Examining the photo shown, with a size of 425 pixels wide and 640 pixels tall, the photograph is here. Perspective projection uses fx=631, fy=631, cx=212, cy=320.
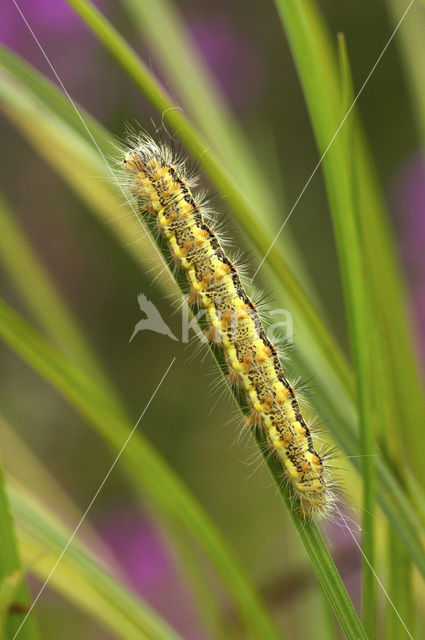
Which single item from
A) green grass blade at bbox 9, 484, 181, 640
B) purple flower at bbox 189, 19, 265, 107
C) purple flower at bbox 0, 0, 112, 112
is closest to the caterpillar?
→ green grass blade at bbox 9, 484, 181, 640

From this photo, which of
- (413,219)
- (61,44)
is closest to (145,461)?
(413,219)

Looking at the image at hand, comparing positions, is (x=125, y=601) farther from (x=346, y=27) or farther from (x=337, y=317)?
(x=346, y=27)

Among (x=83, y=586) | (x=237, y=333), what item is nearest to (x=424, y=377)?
(x=237, y=333)

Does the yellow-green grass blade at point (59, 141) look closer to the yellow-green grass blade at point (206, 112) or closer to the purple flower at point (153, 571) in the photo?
the yellow-green grass blade at point (206, 112)

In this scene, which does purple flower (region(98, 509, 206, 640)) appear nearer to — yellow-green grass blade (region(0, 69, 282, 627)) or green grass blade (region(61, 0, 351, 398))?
yellow-green grass blade (region(0, 69, 282, 627))

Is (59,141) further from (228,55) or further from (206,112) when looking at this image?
(228,55)

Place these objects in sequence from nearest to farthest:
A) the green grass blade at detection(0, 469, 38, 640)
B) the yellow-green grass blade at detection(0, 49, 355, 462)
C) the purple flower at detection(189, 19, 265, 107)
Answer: the green grass blade at detection(0, 469, 38, 640)
the yellow-green grass blade at detection(0, 49, 355, 462)
the purple flower at detection(189, 19, 265, 107)

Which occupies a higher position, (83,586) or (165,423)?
(83,586)
